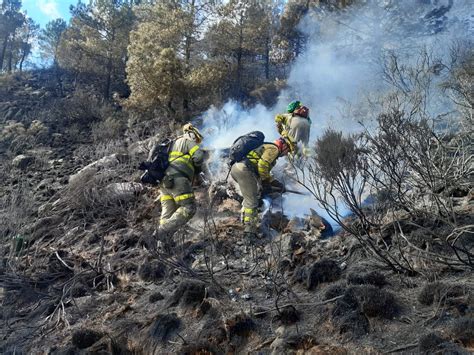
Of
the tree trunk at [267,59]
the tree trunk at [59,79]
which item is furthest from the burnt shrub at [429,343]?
the tree trunk at [59,79]

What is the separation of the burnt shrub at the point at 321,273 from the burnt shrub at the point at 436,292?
1146 millimetres

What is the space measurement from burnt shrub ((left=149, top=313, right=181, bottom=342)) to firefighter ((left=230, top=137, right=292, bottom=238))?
1.98m

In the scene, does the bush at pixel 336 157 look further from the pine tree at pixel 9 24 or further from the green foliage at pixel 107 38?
the pine tree at pixel 9 24

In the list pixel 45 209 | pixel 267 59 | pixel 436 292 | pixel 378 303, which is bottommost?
pixel 378 303

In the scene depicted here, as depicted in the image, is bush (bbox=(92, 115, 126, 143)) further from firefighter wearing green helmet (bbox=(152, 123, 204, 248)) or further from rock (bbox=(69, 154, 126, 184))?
firefighter wearing green helmet (bbox=(152, 123, 204, 248))

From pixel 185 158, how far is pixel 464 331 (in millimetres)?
4934

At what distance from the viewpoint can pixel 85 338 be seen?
5.43 metres

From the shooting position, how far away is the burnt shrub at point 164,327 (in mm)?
5219

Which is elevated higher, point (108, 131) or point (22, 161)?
point (108, 131)

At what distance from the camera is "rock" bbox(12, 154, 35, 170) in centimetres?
1388

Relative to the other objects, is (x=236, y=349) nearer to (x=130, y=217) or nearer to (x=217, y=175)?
(x=130, y=217)

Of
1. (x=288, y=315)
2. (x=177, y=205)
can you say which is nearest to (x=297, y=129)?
(x=177, y=205)

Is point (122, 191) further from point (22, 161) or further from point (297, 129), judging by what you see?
point (22, 161)

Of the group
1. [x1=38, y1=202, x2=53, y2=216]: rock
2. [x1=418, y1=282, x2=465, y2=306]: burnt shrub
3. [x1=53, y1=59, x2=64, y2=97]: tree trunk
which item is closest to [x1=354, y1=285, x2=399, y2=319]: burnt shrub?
[x1=418, y1=282, x2=465, y2=306]: burnt shrub
